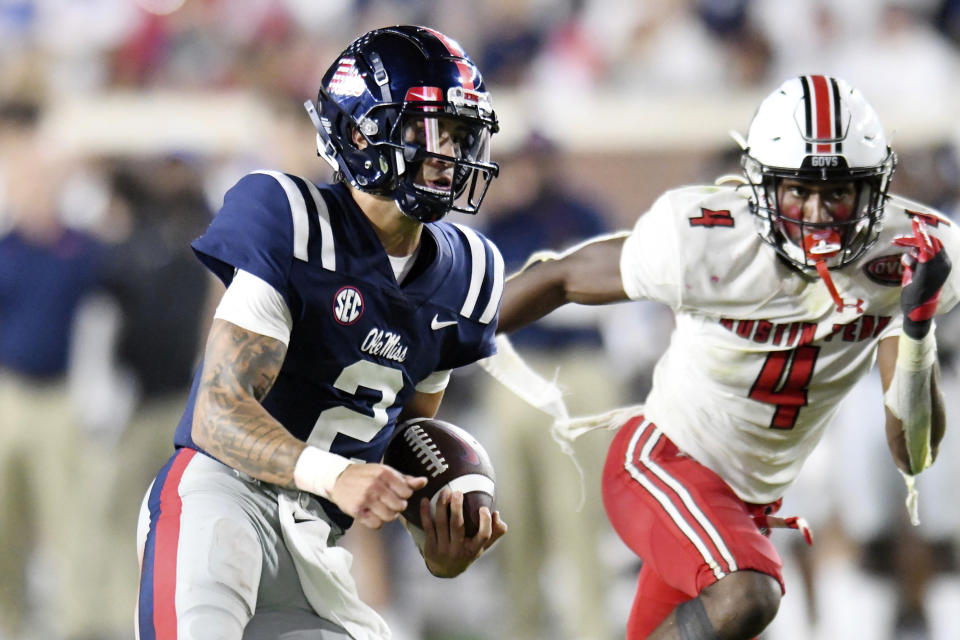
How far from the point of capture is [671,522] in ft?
10.4

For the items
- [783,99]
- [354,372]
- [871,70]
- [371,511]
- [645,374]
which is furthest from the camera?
[871,70]

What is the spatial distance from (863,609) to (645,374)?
1353 mm

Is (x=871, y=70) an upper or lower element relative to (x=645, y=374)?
upper

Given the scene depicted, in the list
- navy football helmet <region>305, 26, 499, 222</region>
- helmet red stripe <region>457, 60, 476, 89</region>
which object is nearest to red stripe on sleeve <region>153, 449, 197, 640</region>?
navy football helmet <region>305, 26, 499, 222</region>

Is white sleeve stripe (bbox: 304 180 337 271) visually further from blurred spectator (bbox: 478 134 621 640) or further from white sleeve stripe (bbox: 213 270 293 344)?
blurred spectator (bbox: 478 134 621 640)

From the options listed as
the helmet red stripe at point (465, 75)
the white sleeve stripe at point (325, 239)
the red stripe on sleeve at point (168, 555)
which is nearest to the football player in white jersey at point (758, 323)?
the helmet red stripe at point (465, 75)

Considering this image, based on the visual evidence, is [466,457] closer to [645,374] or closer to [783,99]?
[783,99]

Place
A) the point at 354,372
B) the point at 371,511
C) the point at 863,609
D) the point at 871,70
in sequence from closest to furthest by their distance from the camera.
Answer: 1. the point at 371,511
2. the point at 354,372
3. the point at 863,609
4. the point at 871,70

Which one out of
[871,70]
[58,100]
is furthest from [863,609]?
[58,100]

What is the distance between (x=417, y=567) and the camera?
6.24m

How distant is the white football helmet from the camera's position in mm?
3012

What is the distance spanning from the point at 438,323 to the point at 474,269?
16cm

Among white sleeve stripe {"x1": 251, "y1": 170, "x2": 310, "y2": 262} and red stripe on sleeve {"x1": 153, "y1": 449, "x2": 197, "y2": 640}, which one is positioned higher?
white sleeve stripe {"x1": 251, "y1": 170, "x2": 310, "y2": 262}

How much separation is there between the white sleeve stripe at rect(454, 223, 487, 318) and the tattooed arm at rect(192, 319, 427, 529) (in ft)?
1.53
